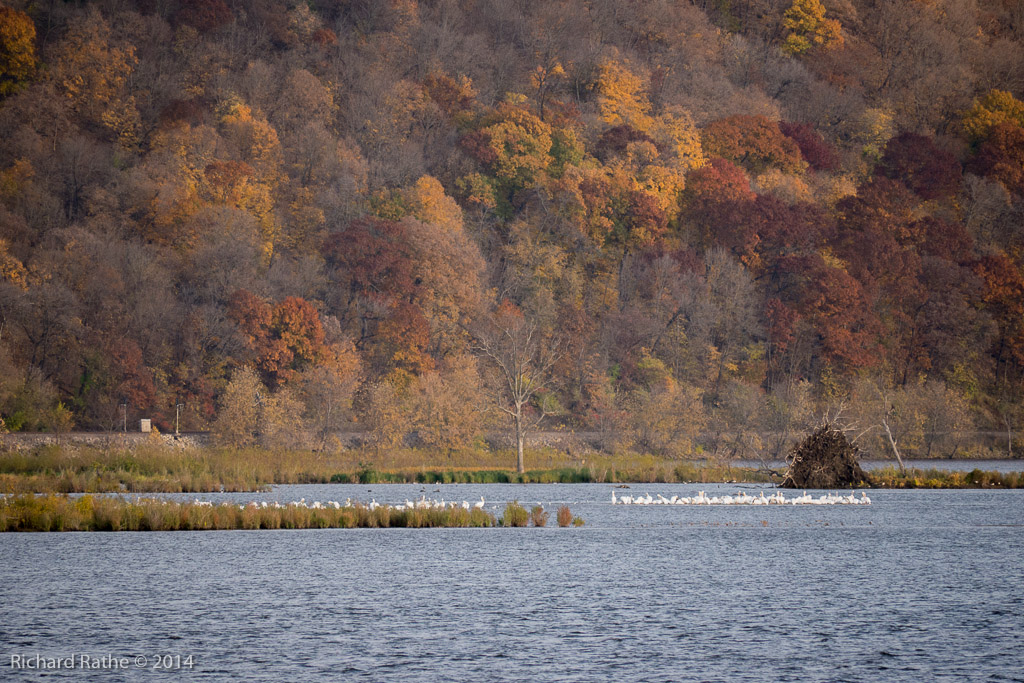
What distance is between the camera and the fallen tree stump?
6562cm

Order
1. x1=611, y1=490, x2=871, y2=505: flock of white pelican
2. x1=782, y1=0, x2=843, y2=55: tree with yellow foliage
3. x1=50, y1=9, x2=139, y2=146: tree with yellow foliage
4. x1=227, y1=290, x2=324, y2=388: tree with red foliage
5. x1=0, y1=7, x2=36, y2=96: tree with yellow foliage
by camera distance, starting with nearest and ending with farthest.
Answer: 1. x1=611, y1=490, x2=871, y2=505: flock of white pelican
2. x1=227, y1=290, x2=324, y2=388: tree with red foliage
3. x1=0, y1=7, x2=36, y2=96: tree with yellow foliage
4. x1=50, y1=9, x2=139, y2=146: tree with yellow foliage
5. x1=782, y1=0, x2=843, y2=55: tree with yellow foliage

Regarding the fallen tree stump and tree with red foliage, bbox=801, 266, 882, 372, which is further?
tree with red foliage, bbox=801, 266, 882, 372

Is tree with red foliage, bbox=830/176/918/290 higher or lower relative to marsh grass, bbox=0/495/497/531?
higher


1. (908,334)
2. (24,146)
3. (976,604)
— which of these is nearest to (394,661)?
(976,604)

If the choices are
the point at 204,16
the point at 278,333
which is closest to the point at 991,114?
the point at 278,333

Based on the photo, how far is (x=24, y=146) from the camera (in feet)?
411

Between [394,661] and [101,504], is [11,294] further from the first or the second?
[394,661]

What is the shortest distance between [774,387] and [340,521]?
72138 mm

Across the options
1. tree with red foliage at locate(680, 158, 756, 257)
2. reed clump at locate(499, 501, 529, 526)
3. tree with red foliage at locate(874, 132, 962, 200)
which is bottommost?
reed clump at locate(499, 501, 529, 526)

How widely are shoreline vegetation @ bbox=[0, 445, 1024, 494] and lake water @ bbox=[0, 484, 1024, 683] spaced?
44.9 ft

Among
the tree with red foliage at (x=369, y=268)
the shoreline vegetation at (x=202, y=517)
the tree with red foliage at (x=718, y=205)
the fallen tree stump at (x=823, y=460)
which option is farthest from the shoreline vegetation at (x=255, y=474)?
the tree with red foliage at (x=718, y=205)

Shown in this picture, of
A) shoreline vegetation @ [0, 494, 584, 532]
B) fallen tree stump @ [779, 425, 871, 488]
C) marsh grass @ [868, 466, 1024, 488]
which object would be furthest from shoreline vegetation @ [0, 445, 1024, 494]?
shoreline vegetation @ [0, 494, 584, 532]

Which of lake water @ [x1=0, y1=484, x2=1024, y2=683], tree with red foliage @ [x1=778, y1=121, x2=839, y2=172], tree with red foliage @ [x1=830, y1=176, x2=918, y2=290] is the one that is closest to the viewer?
lake water @ [x1=0, y1=484, x2=1024, y2=683]

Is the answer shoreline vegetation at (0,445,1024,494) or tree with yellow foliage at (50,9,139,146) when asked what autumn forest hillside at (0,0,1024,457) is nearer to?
tree with yellow foliage at (50,9,139,146)
